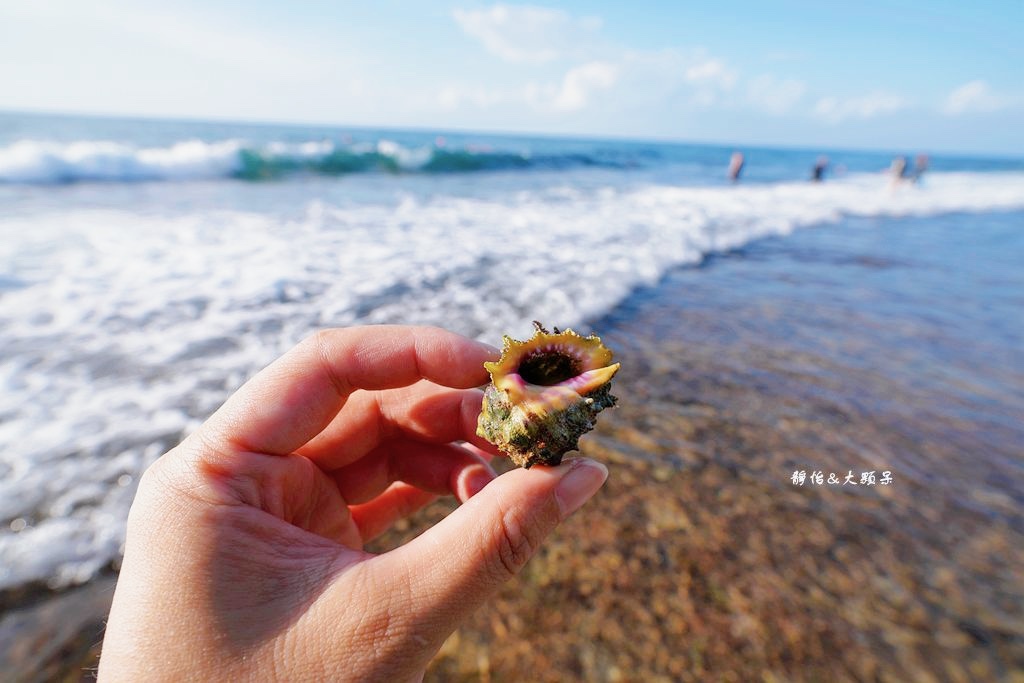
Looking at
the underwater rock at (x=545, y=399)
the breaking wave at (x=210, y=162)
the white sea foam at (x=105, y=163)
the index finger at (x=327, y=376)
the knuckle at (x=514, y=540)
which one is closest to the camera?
the knuckle at (x=514, y=540)

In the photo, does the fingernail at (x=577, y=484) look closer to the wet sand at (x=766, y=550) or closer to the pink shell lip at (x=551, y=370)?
the pink shell lip at (x=551, y=370)

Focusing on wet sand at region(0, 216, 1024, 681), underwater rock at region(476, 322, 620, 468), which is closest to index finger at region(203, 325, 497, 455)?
underwater rock at region(476, 322, 620, 468)

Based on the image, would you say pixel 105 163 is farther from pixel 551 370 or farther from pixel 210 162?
pixel 551 370

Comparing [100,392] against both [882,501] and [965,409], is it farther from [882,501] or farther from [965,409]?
[965,409]

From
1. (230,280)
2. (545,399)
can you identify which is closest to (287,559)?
(545,399)

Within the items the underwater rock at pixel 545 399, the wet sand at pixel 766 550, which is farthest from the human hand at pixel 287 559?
the wet sand at pixel 766 550

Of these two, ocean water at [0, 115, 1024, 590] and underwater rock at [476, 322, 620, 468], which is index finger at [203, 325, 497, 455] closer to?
underwater rock at [476, 322, 620, 468]

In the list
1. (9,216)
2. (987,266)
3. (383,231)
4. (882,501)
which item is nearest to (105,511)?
(882,501)
